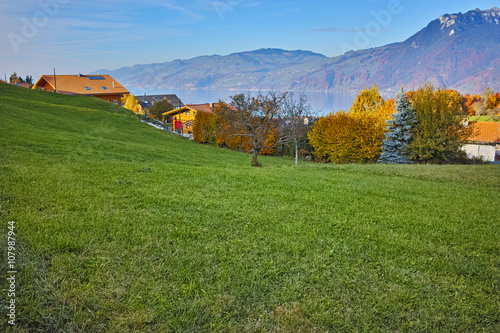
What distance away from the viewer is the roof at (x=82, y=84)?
196ft

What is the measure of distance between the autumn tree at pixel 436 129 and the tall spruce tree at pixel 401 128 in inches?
22.4

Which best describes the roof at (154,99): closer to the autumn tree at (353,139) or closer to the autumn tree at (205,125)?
the autumn tree at (205,125)

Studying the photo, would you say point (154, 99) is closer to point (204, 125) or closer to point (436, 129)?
point (204, 125)

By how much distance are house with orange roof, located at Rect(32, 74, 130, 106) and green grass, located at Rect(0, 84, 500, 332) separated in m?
58.1

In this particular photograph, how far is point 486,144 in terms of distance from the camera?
43.7m

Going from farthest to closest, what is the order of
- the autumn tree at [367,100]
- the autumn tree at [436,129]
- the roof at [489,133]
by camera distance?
the autumn tree at [367,100]
the roof at [489,133]
the autumn tree at [436,129]

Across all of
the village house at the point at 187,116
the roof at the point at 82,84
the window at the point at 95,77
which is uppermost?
the window at the point at 95,77

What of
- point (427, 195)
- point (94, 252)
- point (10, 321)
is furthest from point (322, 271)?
point (427, 195)

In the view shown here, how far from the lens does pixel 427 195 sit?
423 inches

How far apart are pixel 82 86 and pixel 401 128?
192 ft

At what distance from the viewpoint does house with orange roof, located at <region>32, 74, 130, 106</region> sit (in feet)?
196

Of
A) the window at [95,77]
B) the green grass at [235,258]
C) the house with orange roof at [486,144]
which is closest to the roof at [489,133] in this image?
the house with orange roof at [486,144]

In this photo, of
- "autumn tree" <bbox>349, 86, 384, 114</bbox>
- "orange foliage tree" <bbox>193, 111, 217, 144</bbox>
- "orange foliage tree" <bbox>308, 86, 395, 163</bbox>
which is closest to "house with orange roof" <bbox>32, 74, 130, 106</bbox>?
"orange foliage tree" <bbox>193, 111, 217, 144</bbox>

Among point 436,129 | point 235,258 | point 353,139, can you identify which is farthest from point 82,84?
point 235,258
